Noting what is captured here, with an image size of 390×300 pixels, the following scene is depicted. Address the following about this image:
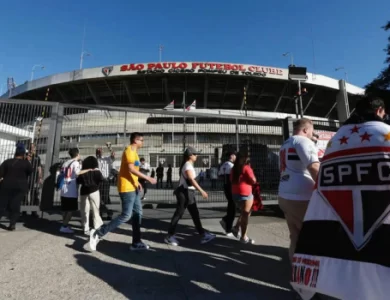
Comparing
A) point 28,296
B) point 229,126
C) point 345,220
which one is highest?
point 229,126

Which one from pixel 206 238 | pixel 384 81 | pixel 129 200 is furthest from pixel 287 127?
pixel 384 81

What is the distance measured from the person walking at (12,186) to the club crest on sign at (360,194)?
589cm

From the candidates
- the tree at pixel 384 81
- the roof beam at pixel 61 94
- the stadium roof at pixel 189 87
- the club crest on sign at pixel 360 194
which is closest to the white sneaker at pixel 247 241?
the club crest on sign at pixel 360 194

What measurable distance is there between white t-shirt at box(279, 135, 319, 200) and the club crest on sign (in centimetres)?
111

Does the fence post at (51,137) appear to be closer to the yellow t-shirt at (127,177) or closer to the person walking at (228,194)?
the yellow t-shirt at (127,177)

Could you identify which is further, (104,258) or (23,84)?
(23,84)

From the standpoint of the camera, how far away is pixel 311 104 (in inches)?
1369

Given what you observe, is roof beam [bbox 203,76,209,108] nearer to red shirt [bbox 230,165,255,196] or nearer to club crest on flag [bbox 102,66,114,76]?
club crest on flag [bbox 102,66,114,76]

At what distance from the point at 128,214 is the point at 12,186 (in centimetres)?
294

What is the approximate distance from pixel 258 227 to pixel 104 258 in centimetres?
357

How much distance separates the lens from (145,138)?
23.2 feet

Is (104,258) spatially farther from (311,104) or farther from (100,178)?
(311,104)

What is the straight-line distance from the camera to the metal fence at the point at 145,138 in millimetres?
6402

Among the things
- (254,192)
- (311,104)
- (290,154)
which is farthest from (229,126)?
(311,104)
